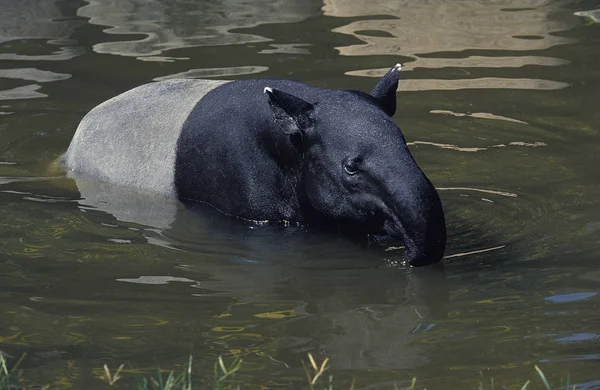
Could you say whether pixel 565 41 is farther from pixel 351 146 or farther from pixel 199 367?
pixel 199 367

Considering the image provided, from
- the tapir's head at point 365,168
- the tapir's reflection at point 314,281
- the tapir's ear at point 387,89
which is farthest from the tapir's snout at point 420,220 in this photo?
the tapir's ear at point 387,89

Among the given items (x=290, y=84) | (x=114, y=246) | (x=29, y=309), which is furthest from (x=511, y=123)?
(x=29, y=309)

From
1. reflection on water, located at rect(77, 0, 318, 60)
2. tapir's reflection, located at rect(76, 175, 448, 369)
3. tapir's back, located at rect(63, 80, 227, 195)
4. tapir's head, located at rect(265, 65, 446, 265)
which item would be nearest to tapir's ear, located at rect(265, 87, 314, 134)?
tapir's head, located at rect(265, 65, 446, 265)

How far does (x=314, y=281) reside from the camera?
7.21 m

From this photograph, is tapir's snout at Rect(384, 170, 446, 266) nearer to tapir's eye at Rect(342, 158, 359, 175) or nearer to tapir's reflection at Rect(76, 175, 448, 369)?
tapir's reflection at Rect(76, 175, 448, 369)

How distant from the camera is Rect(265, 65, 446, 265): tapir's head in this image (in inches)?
284

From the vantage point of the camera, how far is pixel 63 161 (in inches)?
400

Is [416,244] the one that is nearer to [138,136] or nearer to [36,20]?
[138,136]

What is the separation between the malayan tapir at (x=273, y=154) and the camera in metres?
7.38

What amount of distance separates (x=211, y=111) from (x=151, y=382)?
149 inches

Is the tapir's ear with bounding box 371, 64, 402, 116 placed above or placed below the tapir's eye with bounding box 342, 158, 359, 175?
above

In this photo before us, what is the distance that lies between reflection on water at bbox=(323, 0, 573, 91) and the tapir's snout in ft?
15.4

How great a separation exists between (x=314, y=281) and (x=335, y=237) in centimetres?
96

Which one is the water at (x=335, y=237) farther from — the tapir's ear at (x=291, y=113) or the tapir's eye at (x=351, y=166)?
the tapir's ear at (x=291, y=113)
